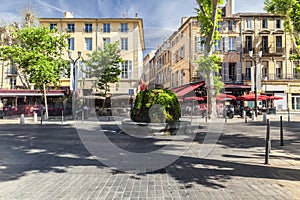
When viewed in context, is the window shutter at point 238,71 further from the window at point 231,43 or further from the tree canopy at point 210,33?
the tree canopy at point 210,33

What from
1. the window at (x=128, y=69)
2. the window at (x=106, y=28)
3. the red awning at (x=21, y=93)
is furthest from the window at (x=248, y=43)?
the red awning at (x=21, y=93)

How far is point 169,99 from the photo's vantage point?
9898 mm

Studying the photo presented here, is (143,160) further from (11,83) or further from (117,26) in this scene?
(11,83)

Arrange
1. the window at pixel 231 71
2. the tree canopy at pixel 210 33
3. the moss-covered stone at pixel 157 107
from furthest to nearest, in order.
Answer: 1. the window at pixel 231 71
2. the tree canopy at pixel 210 33
3. the moss-covered stone at pixel 157 107

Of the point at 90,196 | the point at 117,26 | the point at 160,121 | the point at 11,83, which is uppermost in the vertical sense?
the point at 117,26

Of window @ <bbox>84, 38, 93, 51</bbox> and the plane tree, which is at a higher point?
window @ <bbox>84, 38, 93, 51</bbox>

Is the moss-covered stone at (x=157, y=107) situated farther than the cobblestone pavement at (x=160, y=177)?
Yes

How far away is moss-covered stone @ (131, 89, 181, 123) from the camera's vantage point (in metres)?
9.70

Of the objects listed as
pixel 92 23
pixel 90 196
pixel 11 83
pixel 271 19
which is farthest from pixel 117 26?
pixel 90 196

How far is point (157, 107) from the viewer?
9.66 m

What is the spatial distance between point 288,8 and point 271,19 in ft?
80.8

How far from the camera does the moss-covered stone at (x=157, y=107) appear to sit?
9.70 meters

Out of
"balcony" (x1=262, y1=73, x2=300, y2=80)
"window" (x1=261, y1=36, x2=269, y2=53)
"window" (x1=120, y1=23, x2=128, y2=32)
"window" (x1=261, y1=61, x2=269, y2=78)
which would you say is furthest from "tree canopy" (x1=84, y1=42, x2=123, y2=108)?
"balcony" (x1=262, y1=73, x2=300, y2=80)

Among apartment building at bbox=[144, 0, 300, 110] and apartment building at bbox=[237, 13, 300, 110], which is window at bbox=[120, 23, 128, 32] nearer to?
apartment building at bbox=[144, 0, 300, 110]
